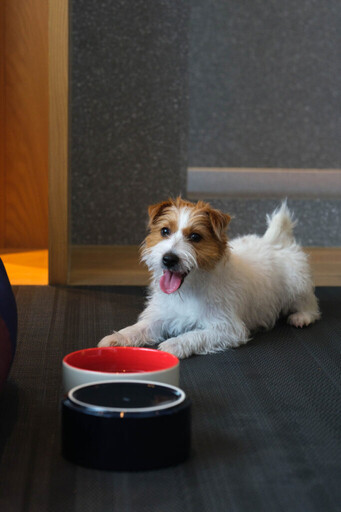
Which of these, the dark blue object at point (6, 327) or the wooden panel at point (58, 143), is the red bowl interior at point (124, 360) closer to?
the dark blue object at point (6, 327)

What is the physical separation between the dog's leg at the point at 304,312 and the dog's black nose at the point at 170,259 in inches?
25.9

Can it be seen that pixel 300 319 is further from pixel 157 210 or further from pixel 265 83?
pixel 265 83

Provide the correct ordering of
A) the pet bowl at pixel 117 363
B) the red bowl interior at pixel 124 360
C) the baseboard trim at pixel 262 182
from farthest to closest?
the baseboard trim at pixel 262 182, the red bowl interior at pixel 124 360, the pet bowl at pixel 117 363

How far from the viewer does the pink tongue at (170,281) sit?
2269mm

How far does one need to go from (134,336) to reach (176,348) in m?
0.19

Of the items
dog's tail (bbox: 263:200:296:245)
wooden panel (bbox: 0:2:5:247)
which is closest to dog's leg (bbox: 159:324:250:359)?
dog's tail (bbox: 263:200:296:245)

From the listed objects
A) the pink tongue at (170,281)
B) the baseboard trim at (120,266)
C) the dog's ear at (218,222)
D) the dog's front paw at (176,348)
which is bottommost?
the baseboard trim at (120,266)

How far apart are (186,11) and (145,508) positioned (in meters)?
3.20

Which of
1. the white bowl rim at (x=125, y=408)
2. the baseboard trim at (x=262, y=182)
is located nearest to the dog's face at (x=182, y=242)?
the white bowl rim at (x=125, y=408)

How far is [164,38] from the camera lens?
3.94 m

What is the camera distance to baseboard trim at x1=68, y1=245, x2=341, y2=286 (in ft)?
10.8

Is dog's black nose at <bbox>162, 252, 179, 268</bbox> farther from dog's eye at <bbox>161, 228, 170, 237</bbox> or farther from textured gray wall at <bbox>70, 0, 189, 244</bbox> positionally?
textured gray wall at <bbox>70, 0, 189, 244</bbox>

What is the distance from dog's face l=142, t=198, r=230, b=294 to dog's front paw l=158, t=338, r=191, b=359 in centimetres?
16

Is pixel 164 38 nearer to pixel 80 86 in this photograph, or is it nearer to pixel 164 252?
pixel 80 86
